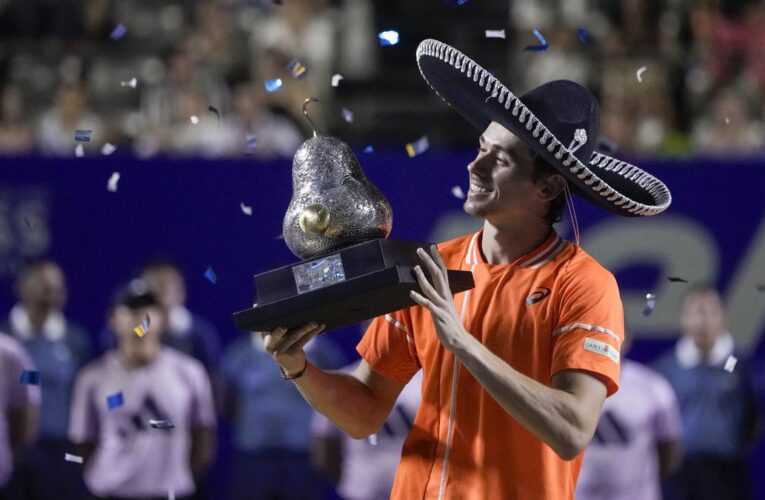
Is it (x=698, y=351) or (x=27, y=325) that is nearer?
(x=698, y=351)

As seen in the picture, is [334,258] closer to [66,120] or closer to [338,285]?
[338,285]

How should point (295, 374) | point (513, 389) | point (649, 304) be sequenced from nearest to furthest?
point (513, 389), point (295, 374), point (649, 304)

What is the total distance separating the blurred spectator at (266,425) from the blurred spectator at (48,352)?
78 cm

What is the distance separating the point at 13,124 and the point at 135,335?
5.73 ft

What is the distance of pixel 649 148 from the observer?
6.76 meters

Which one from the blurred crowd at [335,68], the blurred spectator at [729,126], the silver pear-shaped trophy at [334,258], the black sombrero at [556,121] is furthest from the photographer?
the blurred crowd at [335,68]

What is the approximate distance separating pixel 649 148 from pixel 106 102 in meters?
3.33

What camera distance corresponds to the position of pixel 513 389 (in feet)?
8.91

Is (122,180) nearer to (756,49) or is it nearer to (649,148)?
(649,148)

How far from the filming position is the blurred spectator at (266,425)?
5.91 metres

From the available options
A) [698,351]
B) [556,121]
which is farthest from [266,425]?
[556,121]

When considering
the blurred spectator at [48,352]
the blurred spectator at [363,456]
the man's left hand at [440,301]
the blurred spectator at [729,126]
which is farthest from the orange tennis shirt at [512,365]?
the blurred spectator at [729,126]

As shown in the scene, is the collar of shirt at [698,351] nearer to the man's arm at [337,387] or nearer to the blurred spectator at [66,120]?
the man's arm at [337,387]

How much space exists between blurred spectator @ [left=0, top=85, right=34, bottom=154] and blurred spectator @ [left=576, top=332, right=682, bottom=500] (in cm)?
348
